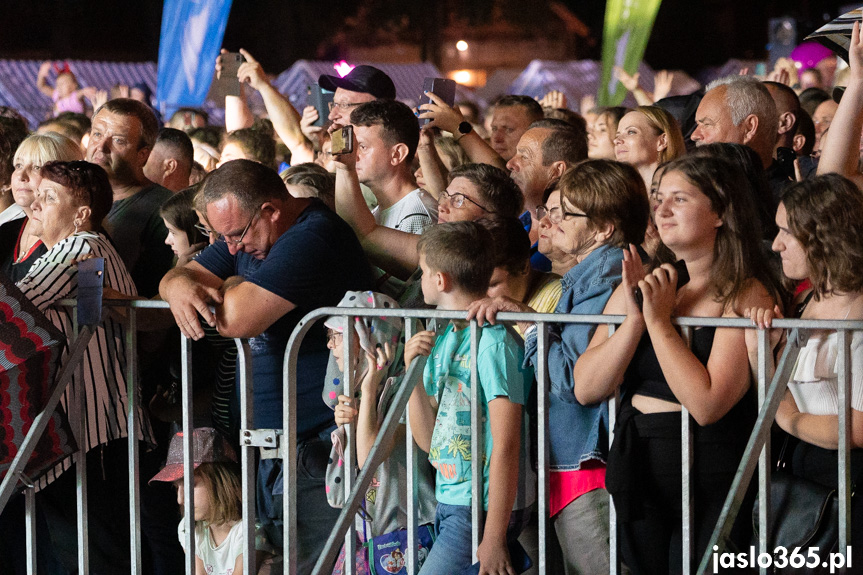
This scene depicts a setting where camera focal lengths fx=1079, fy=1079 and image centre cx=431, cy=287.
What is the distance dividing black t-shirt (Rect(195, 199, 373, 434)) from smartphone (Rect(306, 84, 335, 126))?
194 centimetres

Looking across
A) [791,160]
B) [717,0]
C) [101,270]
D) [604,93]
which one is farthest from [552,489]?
[717,0]

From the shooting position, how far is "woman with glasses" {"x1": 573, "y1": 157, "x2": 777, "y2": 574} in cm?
316

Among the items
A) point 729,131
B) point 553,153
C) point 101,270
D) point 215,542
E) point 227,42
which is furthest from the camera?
point 227,42

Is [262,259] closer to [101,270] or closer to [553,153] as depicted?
[101,270]

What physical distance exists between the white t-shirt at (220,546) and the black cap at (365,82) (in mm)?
2277

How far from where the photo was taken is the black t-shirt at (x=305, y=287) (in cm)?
377

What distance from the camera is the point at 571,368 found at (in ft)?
11.3

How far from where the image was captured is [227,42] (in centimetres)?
3008

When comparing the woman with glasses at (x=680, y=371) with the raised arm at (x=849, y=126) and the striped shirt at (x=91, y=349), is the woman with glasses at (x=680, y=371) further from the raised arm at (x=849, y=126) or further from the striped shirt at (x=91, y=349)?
the striped shirt at (x=91, y=349)

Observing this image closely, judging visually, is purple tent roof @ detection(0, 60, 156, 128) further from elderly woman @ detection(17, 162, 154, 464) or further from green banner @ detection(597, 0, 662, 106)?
elderly woman @ detection(17, 162, 154, 464)

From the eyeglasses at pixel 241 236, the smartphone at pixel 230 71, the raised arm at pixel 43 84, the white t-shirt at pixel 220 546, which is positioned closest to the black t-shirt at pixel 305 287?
the eyeglasses at pixel 241 236

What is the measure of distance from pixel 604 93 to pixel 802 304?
9.11 metres

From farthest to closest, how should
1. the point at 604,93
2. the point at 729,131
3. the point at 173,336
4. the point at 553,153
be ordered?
the point at 604,93 < the point at 553,153 < the point at 729,131 < the point at 173,336

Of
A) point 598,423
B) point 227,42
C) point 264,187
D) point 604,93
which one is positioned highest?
point 227,42
